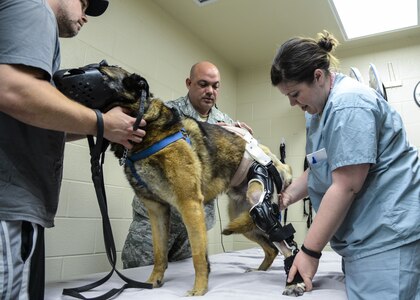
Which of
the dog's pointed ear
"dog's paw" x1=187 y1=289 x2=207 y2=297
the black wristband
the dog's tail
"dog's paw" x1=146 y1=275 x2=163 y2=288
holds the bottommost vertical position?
"dog's paw" x1=146 y1=275 x2=163 y2=288

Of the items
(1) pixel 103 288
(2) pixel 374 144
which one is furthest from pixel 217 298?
(2) pixel 374 144

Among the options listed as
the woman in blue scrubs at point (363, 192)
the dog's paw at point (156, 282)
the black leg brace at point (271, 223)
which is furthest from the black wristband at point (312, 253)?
the dog's paw at point (156, 282)

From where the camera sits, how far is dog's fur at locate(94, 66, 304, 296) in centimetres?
145

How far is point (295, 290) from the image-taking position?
1335 millimetres

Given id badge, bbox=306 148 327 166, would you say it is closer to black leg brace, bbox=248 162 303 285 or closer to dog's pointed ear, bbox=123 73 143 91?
black leg brace, bbox=248 162 303 285

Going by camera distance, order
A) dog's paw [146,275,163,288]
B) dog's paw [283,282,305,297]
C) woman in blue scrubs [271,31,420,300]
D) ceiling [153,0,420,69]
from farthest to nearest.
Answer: ceiling [153,0,420,69] → dog's paw [146,275,163,288] → dog's paw [283,282,305,297] → woman in blue scrubs [271,31,420,300]

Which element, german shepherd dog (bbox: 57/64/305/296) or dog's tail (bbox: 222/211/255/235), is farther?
dog's tail (bbox: 222/211/255/235)

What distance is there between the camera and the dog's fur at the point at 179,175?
1.45m

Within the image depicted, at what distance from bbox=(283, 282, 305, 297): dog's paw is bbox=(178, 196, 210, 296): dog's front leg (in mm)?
340

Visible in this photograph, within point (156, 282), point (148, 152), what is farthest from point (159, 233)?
point (148, 152)

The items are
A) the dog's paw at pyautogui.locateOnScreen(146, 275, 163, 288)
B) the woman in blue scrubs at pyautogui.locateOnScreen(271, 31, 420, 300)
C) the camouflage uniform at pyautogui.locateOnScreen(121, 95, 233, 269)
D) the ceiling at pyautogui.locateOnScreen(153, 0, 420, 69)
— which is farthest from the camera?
the ceiling at pyautogui.locateOnScreen(153, 0, 420, 69)

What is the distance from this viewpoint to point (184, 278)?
5.63 ft

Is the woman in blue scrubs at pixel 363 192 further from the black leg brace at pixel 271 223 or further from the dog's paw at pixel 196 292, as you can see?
the dog's paw at pixel 196 292

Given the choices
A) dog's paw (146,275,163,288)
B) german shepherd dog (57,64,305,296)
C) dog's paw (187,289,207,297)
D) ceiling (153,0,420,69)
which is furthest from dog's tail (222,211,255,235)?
ceiling (153,0,420,69)
